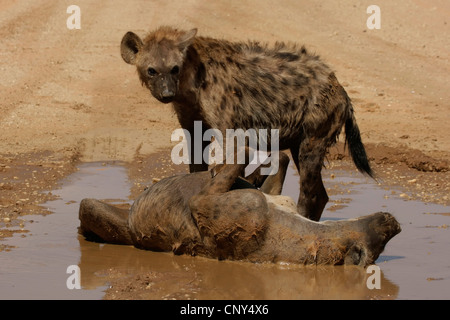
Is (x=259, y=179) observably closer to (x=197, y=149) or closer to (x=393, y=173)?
(x=197, y=149)

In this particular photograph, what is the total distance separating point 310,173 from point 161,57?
1.45m

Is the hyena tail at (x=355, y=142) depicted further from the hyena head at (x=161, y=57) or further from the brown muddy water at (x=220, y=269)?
the hyena head at (x=161, y=57)

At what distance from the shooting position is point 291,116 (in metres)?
6.68

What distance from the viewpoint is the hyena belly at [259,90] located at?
650 cm

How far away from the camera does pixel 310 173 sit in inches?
265

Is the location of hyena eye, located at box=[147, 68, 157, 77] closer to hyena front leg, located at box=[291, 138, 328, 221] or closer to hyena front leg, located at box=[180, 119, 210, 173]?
hyena front leg, located at box=[180, 119, 210, 173]

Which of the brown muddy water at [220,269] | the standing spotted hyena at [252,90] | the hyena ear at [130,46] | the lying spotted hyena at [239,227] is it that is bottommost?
the brown muddy water at [220,269]

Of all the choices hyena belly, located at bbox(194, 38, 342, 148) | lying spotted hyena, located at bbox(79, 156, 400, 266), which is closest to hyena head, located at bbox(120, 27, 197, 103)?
hyena belly, located at bbox(194, 38, 342, 148)

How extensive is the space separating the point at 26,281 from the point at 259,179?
2.08 m

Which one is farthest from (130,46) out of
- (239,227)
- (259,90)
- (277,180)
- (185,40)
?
(239,227)

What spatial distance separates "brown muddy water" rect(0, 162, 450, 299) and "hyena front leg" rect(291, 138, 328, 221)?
0.51 meters

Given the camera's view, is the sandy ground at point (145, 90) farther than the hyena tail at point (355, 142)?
Yes

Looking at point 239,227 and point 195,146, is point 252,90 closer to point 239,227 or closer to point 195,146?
point 195,146

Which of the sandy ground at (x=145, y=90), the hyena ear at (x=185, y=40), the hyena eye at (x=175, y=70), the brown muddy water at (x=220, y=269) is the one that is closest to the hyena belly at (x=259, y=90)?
the hyena ear at (x=185, y=40)
